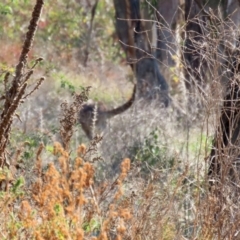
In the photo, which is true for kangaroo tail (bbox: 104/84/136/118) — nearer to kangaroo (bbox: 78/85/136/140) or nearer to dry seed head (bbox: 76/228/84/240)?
kangaroo (bbox: 78/85/136/140)

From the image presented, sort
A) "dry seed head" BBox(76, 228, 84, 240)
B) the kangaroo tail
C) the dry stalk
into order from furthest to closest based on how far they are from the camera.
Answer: the kangaroo tail
the dry stalk
"dry seed head" BBox(76, 228, 84, 240)

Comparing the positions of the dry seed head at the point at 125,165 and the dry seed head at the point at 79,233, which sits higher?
the dry seed head at the point at 125,165

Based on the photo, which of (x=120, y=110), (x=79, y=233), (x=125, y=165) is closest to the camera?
(x=79, y=233)

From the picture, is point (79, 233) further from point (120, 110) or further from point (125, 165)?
point (120, 110)

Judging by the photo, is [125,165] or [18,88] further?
[18,88]

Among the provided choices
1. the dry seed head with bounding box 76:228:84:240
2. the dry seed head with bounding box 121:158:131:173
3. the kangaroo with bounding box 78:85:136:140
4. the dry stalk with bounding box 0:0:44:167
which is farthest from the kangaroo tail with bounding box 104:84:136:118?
the dry seed head with bounding box 76:228:84:240

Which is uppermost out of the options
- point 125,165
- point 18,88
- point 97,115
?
point 18,88

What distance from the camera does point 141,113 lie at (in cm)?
1123

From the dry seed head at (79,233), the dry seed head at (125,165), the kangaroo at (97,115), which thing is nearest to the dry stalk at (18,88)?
the dry seed head at (125,165)

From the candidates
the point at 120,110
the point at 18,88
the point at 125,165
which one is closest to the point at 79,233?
the point at 125,165

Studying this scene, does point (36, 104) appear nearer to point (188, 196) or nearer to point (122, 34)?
point (122, 34)

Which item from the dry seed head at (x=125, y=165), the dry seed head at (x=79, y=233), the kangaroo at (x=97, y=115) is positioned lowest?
the dry seed head at (x=79, y=233)

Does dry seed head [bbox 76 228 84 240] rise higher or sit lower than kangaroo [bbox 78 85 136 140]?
lower

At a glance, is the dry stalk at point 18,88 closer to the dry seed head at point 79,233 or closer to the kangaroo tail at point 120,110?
the dry seed head at point 79,233
